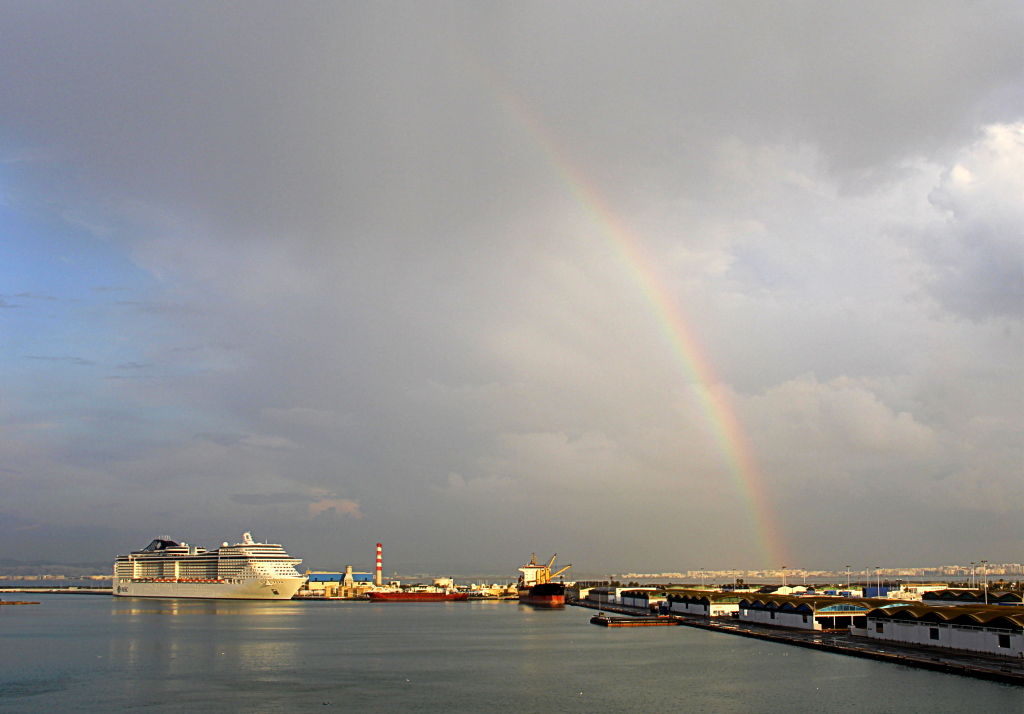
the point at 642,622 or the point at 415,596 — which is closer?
the point at 642,622

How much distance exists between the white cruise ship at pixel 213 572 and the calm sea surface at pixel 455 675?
66.6 meters

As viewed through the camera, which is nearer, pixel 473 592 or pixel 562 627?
pixel 562 627

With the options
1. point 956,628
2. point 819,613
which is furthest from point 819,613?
point 956,628

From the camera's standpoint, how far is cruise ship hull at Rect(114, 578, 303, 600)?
452ft

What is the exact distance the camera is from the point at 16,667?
4922 cm

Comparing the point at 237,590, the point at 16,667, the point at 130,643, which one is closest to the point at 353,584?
the point at 237,590

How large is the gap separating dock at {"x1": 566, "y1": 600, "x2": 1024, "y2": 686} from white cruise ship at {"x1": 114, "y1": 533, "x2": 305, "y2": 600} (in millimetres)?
92864

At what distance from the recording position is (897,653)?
4422cm

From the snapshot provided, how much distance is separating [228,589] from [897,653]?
119337mm

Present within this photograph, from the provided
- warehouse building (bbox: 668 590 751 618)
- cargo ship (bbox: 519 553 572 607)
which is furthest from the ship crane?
warehouse building (bbox: 668 590 751 618)

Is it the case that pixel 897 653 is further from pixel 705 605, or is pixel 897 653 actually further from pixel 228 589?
pixel 228 589

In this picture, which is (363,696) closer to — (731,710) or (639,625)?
(731,710)

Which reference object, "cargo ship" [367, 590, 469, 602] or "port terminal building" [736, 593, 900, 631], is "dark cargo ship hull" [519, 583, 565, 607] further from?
"port terminal building" [736, 593, 900, 631]

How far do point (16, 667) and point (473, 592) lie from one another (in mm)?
143035
